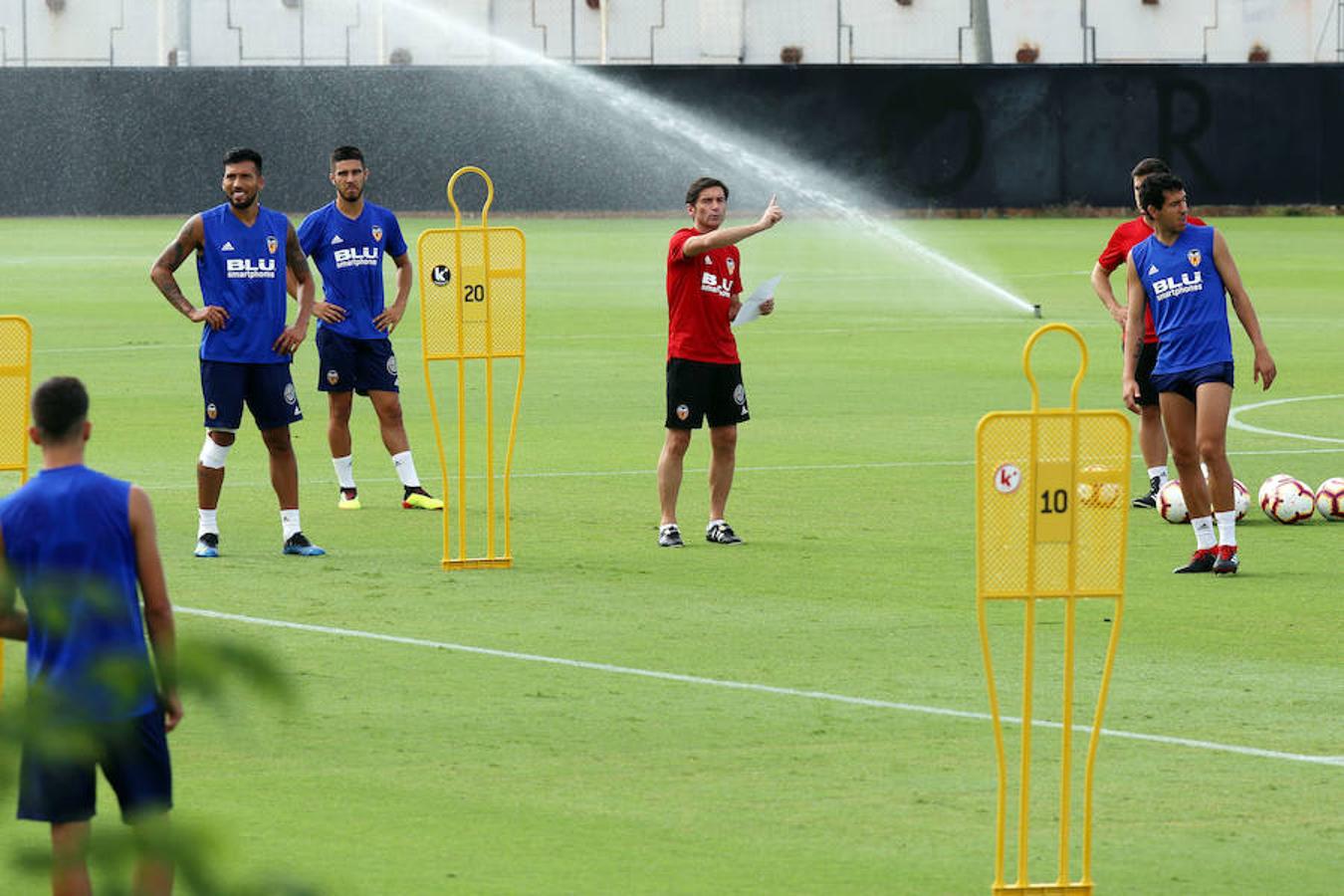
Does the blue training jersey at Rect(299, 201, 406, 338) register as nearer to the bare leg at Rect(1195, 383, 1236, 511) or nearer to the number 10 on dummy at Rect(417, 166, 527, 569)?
the number 10 on dummy at Rect(417, 166, 527, 569)

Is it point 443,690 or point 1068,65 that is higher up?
point 1068,65

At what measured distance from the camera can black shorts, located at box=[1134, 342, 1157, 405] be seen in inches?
595

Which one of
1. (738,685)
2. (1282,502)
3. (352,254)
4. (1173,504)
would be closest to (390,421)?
(352,254)

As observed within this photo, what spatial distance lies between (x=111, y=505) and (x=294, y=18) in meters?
54.3

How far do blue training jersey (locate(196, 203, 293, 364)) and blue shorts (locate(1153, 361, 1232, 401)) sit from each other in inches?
183

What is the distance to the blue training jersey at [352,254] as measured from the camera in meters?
15.3

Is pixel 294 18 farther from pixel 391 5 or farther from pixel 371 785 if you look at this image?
pixel 371 785

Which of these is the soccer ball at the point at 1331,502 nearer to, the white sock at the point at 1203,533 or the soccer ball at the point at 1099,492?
the white sock at the point at 1203,533

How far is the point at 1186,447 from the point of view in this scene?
1285 centimetres

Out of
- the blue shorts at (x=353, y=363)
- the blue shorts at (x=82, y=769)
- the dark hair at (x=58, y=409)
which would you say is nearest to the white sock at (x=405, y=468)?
the blue shorts at (x=353, y=363)

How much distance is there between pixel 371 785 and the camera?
8.22m

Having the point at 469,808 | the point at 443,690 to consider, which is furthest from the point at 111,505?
the point at 443,690

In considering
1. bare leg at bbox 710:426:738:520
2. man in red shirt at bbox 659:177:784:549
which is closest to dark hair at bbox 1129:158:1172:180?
man in red shirt at bbox 659:177:784:549

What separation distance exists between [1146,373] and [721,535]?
3211 millimetres
